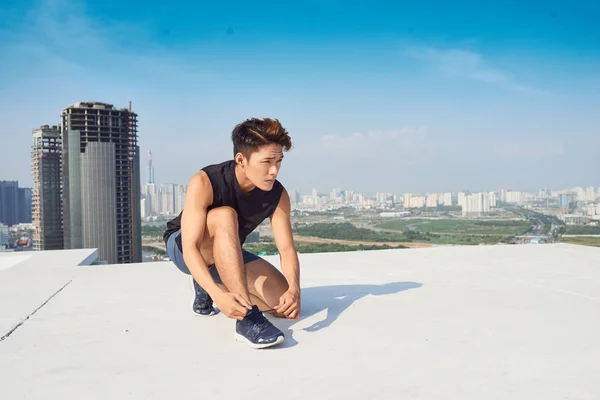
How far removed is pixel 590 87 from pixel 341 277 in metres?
31.1

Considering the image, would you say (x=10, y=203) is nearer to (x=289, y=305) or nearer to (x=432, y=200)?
(x=432, y=200)

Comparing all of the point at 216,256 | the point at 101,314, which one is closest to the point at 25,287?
the point at 101,314

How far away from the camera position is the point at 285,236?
2.16 meters

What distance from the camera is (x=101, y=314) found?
240 centimetres

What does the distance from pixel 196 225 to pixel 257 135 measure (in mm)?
428

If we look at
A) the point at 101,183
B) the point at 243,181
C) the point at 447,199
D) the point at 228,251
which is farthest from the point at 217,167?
the point at 101,183

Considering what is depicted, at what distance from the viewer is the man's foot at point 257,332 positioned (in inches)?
66.3

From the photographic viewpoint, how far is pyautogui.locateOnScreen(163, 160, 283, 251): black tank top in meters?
1.99

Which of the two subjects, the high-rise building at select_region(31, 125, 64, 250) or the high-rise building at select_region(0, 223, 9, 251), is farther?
the high-rise building at select_region(31, 125, 64, 250)

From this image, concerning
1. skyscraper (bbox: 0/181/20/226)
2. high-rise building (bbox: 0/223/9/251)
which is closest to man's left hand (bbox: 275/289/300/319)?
high-rise building (bbox: 0/223/9/251)

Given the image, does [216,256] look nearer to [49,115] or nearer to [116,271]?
[116,271]

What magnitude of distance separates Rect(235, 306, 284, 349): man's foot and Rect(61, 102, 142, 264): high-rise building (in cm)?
3319

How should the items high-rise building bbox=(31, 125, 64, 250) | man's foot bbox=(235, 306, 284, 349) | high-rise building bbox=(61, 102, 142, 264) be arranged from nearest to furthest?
man's foot bbox=(235, 306, 284, 349) → high-rise building bbox=(61, 102, 142, 264) → high-rise building bbox=(31, 125, 64, 250)

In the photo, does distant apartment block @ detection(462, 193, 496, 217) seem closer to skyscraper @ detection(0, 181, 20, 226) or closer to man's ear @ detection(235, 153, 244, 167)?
man's ear @ detection(235, 153, 244, 167)
